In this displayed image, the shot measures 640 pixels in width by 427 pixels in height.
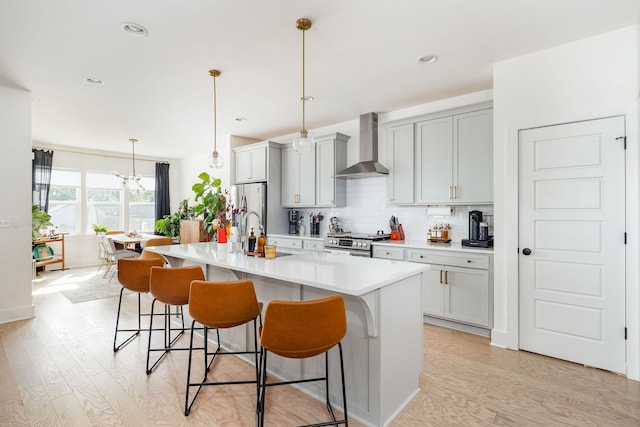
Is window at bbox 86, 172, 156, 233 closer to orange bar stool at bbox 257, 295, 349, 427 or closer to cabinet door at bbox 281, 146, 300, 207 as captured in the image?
cabinet door at bbox 281, 146, 300, 207

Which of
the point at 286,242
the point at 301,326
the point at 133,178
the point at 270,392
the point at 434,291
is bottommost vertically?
the point at 270,392

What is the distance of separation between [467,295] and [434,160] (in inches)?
63.6

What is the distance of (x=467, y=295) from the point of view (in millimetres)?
3379

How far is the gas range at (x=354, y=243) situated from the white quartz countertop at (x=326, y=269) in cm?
142

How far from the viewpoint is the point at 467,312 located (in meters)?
3.39

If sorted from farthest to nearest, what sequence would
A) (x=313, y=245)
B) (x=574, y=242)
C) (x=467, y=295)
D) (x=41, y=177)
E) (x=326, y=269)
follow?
(x=41, y=177) → (x=313, y=245) → (x=467, y=295) → (x=574, y=242) → (x=326, y=269)

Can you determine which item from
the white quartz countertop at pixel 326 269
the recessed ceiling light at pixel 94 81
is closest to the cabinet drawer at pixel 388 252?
the white quartz countertop at pixel 326 269

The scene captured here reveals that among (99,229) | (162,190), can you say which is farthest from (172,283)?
(162,190)

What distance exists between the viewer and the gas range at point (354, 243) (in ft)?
13.5

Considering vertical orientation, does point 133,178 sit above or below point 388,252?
above

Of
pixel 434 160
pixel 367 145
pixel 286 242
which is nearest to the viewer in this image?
pixel 434 160

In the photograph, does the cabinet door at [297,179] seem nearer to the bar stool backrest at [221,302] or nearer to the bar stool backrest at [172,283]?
the bar stool backrest at [172,283]

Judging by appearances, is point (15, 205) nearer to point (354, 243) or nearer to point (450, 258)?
point (354, 243)

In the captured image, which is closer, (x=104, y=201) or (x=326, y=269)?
(x=326, y=269)
